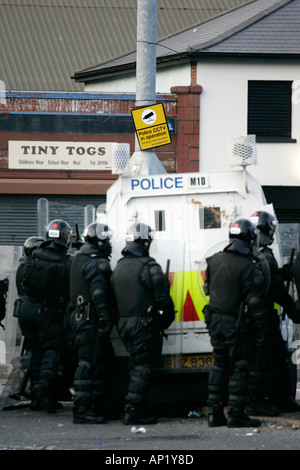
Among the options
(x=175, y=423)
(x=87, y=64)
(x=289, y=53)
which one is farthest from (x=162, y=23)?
(x=175, y=423)

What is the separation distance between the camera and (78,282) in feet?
29.1

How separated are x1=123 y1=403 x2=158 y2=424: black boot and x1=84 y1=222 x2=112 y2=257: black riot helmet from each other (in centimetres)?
155

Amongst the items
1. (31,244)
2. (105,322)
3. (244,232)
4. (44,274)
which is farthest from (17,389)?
(244,232)

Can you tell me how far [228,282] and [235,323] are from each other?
383 mm

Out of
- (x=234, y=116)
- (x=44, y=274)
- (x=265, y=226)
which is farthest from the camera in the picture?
(x=234, y=116)

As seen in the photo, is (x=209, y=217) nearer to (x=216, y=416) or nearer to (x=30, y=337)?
(x=216, y=416)

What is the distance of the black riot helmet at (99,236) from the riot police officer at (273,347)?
1483 millimetres

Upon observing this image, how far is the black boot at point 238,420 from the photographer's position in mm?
8195

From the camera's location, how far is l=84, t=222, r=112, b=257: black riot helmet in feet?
29.0

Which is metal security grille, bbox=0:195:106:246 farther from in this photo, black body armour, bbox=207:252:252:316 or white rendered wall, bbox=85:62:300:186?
black body armour, bbox=207:252:252:316

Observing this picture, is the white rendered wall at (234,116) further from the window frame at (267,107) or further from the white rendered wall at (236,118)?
the window frame at (267,107)

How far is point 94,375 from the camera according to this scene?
873 cm

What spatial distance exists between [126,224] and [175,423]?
229cm
